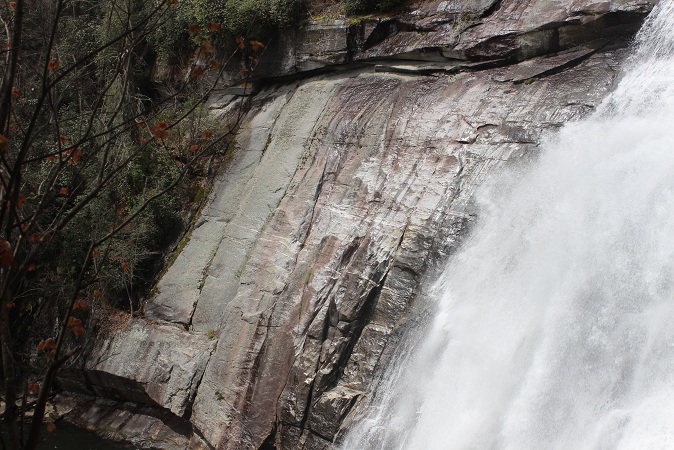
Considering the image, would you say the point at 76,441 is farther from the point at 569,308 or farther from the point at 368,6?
the point at 368,6

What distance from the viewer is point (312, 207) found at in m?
12.0

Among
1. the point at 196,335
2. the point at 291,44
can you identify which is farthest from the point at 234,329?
the point at 291,44

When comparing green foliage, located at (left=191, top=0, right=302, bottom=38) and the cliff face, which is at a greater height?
green foliage, located at (left=191, top=0, right=302, bottom=38)

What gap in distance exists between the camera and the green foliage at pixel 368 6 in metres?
13.2

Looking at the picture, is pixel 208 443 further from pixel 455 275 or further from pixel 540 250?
pixel 540 250

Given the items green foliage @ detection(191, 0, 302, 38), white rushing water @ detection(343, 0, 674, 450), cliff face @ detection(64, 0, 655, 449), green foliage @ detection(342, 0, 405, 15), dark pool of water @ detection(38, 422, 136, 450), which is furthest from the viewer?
green foliage @ detection(191, 0, 302, 38)

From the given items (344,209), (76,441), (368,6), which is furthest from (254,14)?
(76,441)

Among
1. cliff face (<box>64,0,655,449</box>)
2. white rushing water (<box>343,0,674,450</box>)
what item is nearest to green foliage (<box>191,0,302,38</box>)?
cliff face (<box>64,0,655,449</box>)

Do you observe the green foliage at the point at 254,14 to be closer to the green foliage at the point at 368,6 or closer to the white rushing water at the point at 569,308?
the green foliage at the point at 368,6

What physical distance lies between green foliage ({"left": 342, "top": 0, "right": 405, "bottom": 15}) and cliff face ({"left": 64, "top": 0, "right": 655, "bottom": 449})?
0.36 metres

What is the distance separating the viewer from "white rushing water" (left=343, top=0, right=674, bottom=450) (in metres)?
7.66

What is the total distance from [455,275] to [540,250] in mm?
1248

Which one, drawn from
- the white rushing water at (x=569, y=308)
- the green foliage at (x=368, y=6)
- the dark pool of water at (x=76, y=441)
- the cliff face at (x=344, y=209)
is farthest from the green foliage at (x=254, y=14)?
the dark pool of water at (x=76, y=441)

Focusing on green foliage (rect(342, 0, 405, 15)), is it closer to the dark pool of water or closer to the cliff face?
the cliff face
